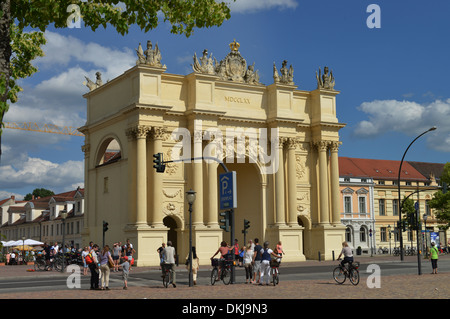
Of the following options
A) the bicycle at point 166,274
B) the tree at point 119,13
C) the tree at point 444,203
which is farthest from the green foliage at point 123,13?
the tree at point 444,203

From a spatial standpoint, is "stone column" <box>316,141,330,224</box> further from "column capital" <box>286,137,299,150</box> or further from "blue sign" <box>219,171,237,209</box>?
"blue sign" <box>219,171,237,209</box>

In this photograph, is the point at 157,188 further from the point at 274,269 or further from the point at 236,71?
the point at 274,269

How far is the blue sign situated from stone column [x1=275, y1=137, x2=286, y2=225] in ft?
70.0

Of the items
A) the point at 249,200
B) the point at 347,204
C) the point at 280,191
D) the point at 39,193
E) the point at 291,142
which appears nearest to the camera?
the point at 280,191

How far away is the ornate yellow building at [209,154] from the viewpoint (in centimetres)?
4184

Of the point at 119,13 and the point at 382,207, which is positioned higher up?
the point at 119,13

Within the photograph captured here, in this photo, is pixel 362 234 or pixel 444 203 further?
pixel 362 234

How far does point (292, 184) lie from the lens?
48.0 meters

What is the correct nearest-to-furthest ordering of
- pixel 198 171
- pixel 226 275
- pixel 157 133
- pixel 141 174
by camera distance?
pixel 226 275 → pixel 141 174 → pixel 157 133 → pixel 198 171

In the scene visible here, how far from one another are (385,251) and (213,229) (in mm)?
37832

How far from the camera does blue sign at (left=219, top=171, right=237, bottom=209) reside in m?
25.3

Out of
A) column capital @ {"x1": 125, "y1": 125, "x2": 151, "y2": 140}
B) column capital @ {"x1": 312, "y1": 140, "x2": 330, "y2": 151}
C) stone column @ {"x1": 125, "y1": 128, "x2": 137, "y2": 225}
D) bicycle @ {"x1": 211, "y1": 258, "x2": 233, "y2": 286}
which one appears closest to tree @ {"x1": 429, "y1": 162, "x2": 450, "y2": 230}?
column capital @ {"x1": 312, "y1": 140, "x2": 330, "y2": 151}

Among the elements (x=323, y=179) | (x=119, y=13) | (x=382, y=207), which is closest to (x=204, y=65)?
(x=323, y=179)

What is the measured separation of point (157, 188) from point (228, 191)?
16928 millimetres
